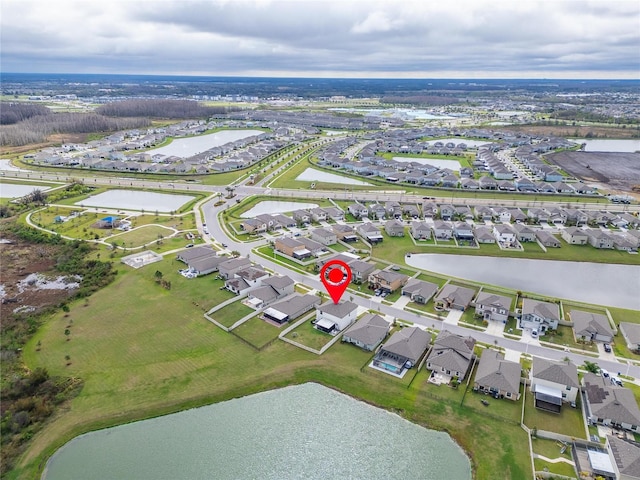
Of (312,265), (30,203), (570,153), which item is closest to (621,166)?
(570,153)

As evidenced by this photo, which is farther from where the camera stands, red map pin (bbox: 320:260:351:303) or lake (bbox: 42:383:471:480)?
red map pin (bbox: 320:260:351:303)

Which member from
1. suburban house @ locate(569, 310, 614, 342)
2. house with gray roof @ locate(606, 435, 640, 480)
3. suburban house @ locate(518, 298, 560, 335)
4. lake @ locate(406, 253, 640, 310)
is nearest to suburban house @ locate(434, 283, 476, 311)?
suburban house @ locate(518, 298, 560, 335)

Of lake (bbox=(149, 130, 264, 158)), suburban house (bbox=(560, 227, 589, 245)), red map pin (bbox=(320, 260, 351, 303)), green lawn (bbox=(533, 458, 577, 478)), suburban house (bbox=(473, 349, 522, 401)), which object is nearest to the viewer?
green lawn (bbox=(533, 458, 577, 478))

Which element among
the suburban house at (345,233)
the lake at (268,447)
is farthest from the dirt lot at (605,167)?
the lake at (268,447)

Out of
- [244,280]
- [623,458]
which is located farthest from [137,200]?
[623,458]

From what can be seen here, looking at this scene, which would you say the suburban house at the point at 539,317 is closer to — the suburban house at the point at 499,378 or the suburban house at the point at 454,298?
the suburban house at the point at 454,298

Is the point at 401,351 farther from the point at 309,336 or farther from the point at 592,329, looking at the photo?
the point at 592,329

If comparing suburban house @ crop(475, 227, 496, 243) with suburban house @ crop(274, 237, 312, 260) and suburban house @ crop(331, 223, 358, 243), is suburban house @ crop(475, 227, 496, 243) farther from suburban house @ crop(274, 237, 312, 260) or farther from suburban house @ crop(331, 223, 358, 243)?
suburban house @ crop(274, 237, 312, 260)
